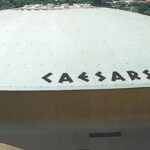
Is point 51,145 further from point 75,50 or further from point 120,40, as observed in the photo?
point 120,40

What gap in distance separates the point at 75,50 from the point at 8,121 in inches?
148

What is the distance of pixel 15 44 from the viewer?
15.9 meters

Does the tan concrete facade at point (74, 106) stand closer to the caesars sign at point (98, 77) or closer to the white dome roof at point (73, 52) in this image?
the white dome roof at point (73, 52)

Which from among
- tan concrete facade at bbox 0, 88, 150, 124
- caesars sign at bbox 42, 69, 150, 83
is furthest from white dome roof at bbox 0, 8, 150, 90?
tan concrete facade at bbox 0, 88, 150, 124

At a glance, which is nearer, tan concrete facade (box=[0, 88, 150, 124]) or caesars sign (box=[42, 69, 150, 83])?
tan concrete facade (box=[0, 88, 150, 124])

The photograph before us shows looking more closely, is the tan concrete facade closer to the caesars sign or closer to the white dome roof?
the white dome roof

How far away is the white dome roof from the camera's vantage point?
13.7m

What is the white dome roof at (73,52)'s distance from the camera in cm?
1370

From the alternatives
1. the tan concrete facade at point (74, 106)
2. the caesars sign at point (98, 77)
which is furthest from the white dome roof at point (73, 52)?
the tan concrete facade at point (74, 106)

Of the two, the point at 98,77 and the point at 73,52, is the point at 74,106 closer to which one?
the point at 98,77

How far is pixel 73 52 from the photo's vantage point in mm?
15109

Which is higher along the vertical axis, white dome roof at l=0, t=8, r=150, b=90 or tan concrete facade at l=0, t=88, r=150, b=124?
white dome roof at l=0, t=8, r=150, b=90

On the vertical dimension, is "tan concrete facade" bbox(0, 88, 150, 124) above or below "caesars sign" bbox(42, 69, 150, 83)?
below

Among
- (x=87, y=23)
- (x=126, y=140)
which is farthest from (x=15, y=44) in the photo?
(x=126, y=140)
